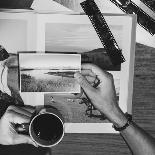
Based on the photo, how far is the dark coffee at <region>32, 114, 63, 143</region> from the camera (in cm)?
67

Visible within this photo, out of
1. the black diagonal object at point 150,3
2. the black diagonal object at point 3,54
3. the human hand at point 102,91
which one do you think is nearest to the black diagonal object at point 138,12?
the black diagonal object at point 150,3

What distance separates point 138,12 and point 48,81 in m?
0.29

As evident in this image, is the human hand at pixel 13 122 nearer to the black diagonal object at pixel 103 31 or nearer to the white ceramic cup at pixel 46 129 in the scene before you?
the white ceramic cup at pixel 46 129

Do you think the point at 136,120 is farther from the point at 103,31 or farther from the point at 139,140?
the point at 103,31

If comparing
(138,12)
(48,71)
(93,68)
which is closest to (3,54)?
(48,71)

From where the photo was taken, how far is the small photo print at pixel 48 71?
28.6 inches

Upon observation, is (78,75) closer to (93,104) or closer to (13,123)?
(93,104)

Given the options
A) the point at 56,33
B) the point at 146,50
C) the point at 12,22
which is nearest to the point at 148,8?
the point at 146,50

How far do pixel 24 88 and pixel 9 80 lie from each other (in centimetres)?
4

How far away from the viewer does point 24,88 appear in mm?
735

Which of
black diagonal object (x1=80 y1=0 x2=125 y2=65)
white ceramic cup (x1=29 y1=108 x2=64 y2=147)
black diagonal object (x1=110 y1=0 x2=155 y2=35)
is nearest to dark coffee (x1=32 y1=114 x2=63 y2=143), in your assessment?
white ceramic cup (x1=29 y1=108 x2=64 y2=147)

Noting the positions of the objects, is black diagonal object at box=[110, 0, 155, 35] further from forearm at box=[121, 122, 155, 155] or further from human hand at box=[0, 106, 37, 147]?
human hand at box=[0, 106, 37, 147]

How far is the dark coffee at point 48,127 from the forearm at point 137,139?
0.16 metres

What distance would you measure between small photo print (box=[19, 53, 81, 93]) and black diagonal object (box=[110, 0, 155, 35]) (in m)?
0.17
